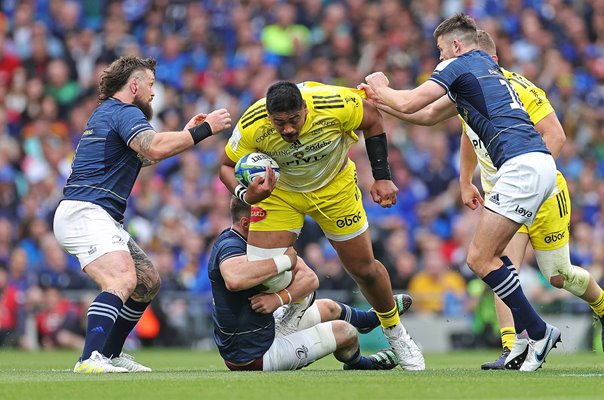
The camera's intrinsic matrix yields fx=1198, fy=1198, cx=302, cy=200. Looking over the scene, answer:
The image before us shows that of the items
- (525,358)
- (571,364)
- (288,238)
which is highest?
(288,238)

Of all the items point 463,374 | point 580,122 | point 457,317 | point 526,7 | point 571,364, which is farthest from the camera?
point 526,7

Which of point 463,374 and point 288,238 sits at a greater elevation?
point 288,238

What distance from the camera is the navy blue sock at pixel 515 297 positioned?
370 inches

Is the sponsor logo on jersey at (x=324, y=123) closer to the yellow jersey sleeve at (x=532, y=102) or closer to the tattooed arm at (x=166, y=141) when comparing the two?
the tattooed arm at (x=166, y=141)

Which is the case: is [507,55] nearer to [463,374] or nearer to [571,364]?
[571,364]

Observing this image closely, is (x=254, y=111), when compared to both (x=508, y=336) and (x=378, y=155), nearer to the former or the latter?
(x=378, y=155)

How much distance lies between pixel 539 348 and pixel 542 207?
1613mm

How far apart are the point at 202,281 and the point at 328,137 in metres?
8.19

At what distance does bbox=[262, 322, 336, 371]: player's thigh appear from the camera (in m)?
9.80

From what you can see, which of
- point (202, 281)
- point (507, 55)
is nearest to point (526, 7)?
point (507, 55)

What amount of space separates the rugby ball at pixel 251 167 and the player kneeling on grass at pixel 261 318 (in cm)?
60

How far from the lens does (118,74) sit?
10.4 meters

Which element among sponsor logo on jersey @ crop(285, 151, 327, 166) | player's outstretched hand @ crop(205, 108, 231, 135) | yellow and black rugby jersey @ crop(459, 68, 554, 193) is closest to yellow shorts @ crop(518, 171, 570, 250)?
yellow and black rugby jersey @ crop(459, 68, 554, 193)

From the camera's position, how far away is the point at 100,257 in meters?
9.75
